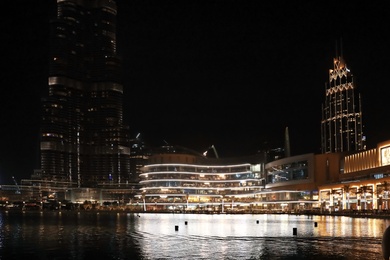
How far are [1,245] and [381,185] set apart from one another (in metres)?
105

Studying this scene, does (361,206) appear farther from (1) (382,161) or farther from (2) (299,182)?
(2) (299,182)

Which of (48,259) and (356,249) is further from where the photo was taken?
(356,249)

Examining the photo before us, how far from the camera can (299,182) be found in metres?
179

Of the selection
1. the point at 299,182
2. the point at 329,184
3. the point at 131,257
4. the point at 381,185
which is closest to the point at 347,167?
the point at 329,184

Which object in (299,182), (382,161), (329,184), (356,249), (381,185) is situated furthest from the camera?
(299,182)

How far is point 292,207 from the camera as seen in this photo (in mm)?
186750

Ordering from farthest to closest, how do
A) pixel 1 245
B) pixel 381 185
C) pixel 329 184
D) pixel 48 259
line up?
pixel 329 184 < pixel 381 185 < pixel 1 245 < pixel 48 259

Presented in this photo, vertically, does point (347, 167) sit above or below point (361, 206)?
above

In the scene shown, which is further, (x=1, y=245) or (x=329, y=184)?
(x=329, y=184)

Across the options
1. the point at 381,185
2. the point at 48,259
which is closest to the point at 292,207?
the point at 381,185

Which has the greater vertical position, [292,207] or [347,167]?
[347,167]

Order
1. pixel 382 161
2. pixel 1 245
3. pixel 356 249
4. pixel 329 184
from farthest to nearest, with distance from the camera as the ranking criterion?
pixel 329 184, pixel 382 161, pixel 1 245, pixel 356 249

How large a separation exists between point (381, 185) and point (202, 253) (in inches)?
4075

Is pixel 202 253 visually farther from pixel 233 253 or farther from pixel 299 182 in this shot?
pixel 299 182
